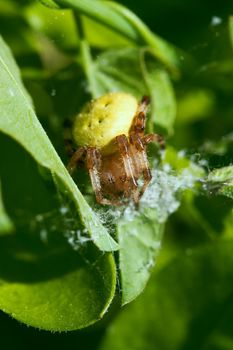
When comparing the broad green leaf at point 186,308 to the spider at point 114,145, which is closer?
the broad green leaf at point 186,308

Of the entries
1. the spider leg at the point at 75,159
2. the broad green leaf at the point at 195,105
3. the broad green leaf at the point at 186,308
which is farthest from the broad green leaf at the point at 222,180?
the broad green leaf at the point at 195,105

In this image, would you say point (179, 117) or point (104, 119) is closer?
point (104, 119)

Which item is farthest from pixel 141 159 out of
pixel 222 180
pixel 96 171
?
pixel 222 180

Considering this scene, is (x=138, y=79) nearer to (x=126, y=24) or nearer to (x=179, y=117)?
(x=126, y=24)

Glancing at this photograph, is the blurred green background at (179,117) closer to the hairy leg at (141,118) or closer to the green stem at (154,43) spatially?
the green stem at (154,43)

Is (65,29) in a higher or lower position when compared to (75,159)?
higher

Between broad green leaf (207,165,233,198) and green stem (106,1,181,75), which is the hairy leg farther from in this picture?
broad green leaf (207,165,233,198)
